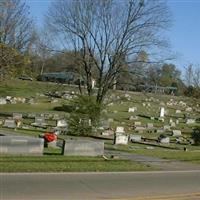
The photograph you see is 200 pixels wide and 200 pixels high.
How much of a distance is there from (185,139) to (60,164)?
76.0 feet

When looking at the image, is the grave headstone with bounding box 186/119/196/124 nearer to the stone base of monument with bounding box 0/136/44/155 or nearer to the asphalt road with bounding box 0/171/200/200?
the stone base of monument with bounding box 0/136/44/155

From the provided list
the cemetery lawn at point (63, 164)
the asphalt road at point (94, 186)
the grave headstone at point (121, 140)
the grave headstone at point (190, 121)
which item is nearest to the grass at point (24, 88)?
the grave headstone at point (190, 121)

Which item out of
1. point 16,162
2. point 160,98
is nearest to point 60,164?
point 16,162

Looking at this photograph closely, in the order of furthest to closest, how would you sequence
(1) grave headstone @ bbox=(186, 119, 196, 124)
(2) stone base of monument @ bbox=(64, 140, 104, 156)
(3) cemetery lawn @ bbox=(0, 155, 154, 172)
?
(1) grave headstone @ bbox=(186, 119, 196, 124) → (2) stone base of monument @ bbox=(64, 140, 104, 156) → (3) cemetery lawn @ bbox=(0, 155, 154, 172)

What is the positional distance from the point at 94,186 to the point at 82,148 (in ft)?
21.6

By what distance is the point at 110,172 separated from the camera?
16344mm

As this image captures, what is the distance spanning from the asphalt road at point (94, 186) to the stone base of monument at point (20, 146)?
3.41 metres

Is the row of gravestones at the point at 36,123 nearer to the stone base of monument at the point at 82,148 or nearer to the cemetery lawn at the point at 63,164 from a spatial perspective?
the stone base of monument at the point at 82,148

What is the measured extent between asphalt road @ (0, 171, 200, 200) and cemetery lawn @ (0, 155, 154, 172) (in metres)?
0.65

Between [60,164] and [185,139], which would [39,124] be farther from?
[60,164]

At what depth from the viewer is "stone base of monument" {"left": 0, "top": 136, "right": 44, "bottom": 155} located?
17812 mm

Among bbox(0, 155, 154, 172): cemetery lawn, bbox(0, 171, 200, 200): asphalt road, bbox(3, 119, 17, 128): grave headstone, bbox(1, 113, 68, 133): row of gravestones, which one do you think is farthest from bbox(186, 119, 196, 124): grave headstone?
bbox(0, 171, 200, 200): asphalt road

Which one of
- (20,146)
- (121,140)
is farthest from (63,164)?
(121,140)

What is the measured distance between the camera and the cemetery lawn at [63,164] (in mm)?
15078
